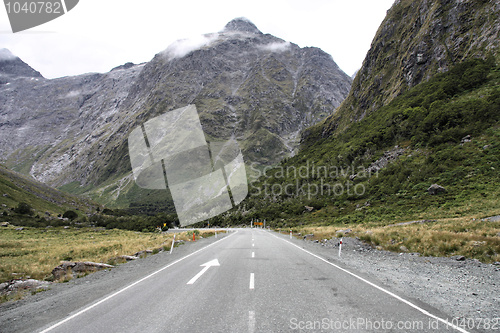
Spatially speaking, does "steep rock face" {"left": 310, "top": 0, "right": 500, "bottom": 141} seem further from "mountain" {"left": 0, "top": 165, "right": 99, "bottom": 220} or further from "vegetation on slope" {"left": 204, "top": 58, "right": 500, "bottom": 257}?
"mountain" {"left": 0, "top": 165, "right": 99, "bottom": 220}

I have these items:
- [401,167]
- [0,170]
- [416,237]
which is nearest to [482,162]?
[401,167]

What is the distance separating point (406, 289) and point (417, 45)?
275ft

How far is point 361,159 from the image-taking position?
61406mm

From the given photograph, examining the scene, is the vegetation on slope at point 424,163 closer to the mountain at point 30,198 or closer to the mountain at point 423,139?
the mountain at point 423,139

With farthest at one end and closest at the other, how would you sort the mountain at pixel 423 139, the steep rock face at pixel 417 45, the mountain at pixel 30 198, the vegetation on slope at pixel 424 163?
the mountain at pixel 30 198, the steep rock face at pixel 417 45, the mountain at pixel 423 139, the vegetation on slope at pixel 424 163

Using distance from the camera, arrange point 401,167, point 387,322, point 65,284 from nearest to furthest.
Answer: point 387,322 < point 65,284 < point 401,167

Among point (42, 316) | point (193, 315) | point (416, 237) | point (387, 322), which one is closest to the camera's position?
point (387, 322)

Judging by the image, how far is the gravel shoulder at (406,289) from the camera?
5664 millimetres

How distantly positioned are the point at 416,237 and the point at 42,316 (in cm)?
1838

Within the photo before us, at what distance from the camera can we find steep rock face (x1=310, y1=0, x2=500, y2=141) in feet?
167

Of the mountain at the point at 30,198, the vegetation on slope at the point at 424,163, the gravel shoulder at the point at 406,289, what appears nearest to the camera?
the gravel shoulder at the point at 406,289

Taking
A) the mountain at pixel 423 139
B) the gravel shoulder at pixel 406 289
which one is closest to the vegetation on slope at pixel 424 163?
the mountain at pixel 423 139

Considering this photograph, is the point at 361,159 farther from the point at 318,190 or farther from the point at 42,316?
the point at 42,316

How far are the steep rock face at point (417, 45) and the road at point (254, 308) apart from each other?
64678 mm
